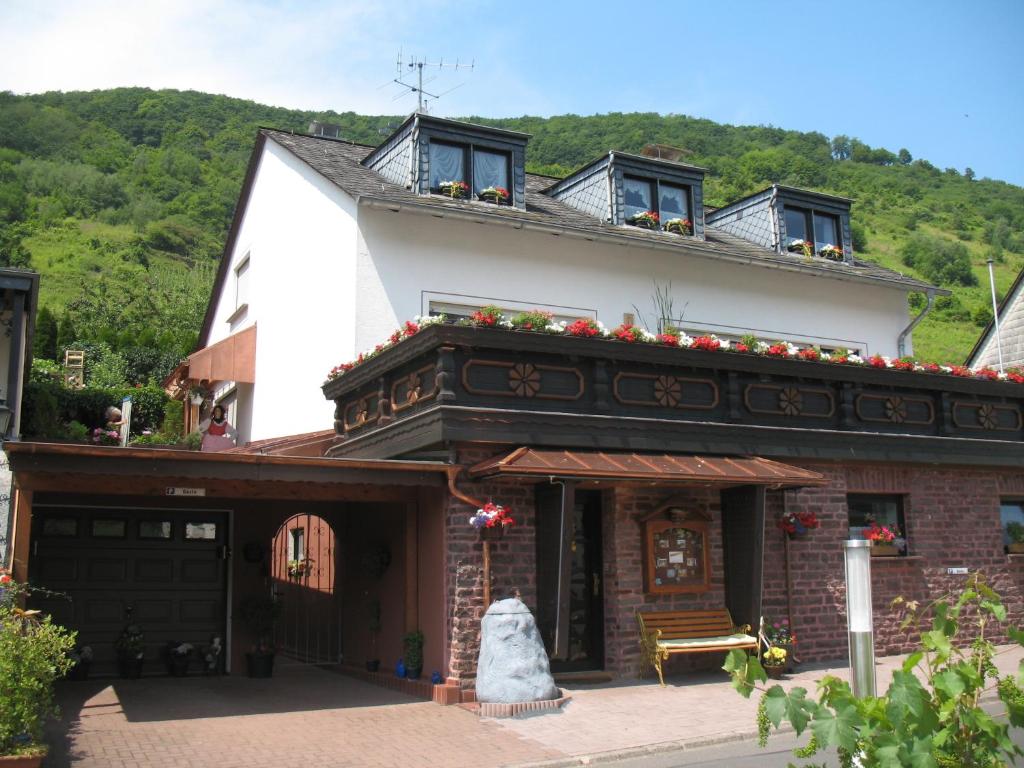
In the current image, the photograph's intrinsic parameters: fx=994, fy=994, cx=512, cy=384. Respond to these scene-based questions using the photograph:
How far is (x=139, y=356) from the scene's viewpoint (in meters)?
34.6

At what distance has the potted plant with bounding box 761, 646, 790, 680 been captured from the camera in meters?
11.7

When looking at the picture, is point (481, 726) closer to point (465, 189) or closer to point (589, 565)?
point (589, 565)

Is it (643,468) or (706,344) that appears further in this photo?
(706,344)

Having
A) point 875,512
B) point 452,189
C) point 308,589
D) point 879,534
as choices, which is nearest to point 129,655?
point 308,589

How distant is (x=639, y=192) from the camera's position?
18781 millimetres

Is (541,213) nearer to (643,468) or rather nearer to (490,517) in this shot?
(643,468)

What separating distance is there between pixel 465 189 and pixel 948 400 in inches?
329

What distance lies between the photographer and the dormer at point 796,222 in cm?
2038

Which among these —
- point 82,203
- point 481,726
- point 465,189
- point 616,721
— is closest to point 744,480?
point 616,721

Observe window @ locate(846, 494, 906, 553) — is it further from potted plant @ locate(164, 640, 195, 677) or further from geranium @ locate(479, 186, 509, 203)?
potted plant @ locate(164, 640, 195, 677)

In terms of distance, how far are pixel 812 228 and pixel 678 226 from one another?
3.83m

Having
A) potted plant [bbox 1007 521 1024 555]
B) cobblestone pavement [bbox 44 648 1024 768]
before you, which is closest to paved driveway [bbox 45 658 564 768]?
cobblestone pavement [bbox 44 648 1024 768]

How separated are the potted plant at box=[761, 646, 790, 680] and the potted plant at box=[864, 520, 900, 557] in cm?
271

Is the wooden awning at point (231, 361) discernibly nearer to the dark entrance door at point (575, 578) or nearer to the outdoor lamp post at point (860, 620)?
the dark entrance door at point (575, 578)
